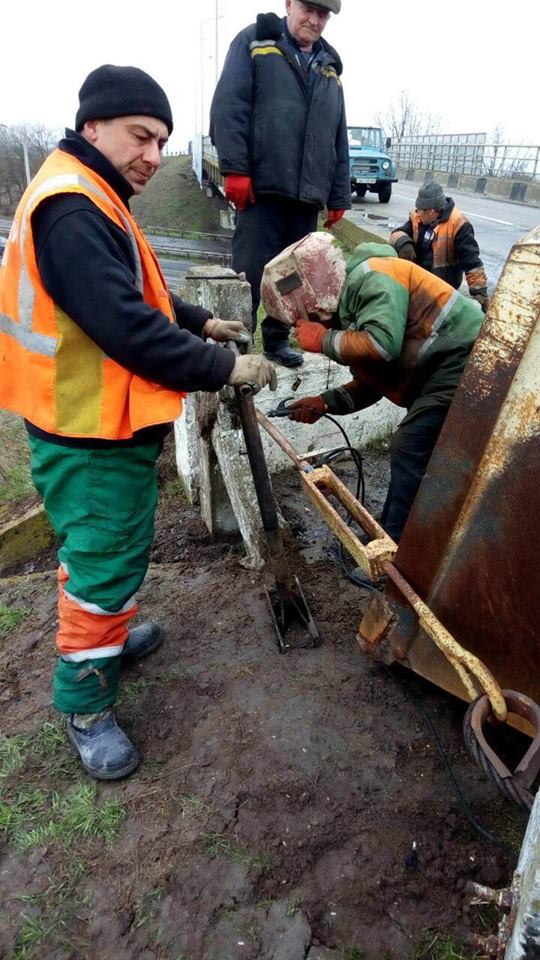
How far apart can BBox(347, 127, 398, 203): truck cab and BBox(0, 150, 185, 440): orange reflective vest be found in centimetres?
1770

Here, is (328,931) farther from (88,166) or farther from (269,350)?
(269,350)

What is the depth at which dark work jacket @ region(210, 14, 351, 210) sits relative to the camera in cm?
369

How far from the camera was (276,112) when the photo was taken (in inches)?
147

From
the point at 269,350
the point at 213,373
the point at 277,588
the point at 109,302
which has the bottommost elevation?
the point at 277,588

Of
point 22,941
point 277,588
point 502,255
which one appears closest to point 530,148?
point 502,255

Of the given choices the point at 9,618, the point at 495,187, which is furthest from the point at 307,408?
the point at 495,187

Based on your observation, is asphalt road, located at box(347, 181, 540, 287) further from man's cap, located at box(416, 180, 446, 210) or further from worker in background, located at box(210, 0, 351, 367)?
worker in background, located at box(210, 0, 351, 367)

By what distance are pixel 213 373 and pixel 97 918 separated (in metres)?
1.65

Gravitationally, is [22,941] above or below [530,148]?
below

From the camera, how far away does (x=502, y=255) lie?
1016cm

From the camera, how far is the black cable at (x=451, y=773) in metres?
1.91

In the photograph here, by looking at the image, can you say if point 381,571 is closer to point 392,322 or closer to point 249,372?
point 249,372

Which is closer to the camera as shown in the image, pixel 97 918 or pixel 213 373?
pixel 97 918

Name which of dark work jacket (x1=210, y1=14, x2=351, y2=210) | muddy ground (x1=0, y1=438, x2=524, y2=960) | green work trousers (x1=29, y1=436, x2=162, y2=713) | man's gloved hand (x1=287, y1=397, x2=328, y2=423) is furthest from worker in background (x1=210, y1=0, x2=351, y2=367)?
muddy ground (x1=0, y1=438, x2=524, y2=960)
